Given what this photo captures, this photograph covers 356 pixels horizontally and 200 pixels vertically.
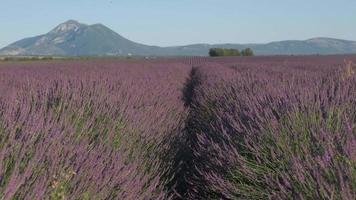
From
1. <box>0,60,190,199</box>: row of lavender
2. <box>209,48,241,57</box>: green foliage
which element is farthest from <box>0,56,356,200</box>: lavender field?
<box>209,48,241,57</box>: green foliage

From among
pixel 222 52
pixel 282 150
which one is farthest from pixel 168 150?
pixel 222 52

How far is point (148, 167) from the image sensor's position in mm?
4543

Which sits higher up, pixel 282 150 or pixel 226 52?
pixel 282 150

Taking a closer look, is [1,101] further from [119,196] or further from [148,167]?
[119,196]

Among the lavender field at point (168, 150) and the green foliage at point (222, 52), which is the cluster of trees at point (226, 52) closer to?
the green foliage at point (222, 52)

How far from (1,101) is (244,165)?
193 cm

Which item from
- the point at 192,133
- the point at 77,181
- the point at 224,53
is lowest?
the point at 224,53

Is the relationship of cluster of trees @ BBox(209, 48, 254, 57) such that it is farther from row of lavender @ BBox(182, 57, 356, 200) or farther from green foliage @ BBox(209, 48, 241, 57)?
row of lavender @ BBox(182, 57, 356, 200)

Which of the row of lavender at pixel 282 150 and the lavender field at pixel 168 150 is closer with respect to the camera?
the lavender field at pixel 168 150

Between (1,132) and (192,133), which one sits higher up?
(1,132)

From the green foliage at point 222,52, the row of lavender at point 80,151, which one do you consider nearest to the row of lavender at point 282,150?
the row of lavender at point 80,151

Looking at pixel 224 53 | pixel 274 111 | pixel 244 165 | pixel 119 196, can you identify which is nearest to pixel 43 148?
pixel 119 196

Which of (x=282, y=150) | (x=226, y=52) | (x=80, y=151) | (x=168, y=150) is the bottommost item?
(x=226, y=52)

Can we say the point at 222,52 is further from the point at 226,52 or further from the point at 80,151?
the point at 80,151
